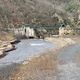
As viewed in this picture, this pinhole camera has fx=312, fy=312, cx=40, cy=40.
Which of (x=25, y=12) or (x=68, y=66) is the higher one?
(x=25, y=12)

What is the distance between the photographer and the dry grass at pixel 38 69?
2742cm

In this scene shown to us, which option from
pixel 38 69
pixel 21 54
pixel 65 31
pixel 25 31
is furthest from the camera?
pixel 65 31

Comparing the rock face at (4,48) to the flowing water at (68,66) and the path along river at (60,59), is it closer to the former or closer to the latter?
the path along river at (60,59)

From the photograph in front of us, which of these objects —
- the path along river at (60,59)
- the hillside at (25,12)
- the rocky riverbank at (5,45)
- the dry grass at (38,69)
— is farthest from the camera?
the hillside at (25,12)

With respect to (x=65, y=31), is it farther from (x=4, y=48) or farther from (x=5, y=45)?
(x=4, y=48)

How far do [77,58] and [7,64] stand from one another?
339 inches

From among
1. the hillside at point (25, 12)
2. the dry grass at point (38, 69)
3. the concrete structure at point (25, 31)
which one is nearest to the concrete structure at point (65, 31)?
the hillside at point (25, 12)

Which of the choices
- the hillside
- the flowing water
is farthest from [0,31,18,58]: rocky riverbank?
the hillside

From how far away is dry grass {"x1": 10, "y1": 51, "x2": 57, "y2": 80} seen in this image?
27419mm

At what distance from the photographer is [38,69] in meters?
30.8

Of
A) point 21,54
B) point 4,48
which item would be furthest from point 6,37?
point 21,54

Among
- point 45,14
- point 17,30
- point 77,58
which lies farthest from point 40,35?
point 77,58

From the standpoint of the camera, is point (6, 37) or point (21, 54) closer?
point (21, 54)

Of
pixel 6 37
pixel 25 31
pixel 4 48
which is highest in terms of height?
pixel 25 31
